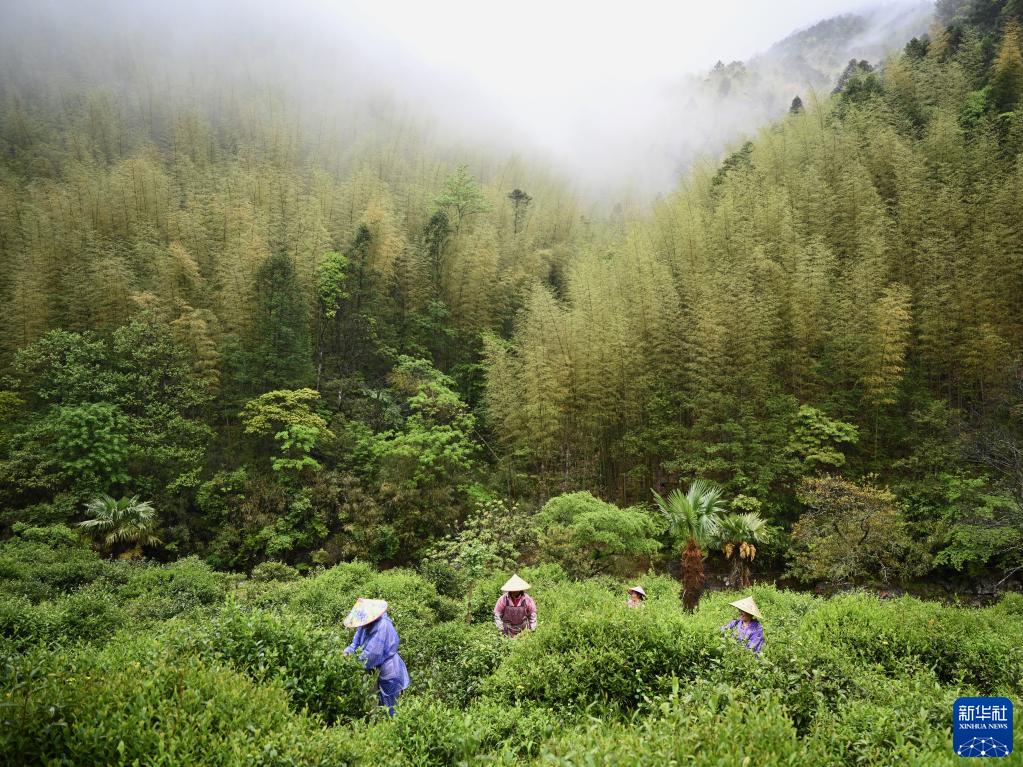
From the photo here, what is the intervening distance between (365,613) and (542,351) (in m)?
13.8

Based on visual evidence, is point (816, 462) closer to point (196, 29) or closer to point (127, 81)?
point (127, 81)

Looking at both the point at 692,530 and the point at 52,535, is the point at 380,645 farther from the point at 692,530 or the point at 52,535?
the point at 52,535

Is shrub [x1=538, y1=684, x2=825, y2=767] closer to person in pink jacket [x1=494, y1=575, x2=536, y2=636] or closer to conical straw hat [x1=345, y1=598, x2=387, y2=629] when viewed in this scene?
conical straw hat [x1=345, y1=598, x2=387, y2=629]

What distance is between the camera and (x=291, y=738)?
2213mm

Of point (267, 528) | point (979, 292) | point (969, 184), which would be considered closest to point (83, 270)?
point (267, 528)

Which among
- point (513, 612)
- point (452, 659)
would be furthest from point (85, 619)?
point (513, 612)

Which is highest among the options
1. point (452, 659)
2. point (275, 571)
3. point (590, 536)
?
point (452, 659)

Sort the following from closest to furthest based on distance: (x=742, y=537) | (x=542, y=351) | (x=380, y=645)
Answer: (x=380, y=645) → (x=742, y=537) → (x=542, y=351)

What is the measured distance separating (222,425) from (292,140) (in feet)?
90.8

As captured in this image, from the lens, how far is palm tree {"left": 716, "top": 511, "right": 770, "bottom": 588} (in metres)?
11.8

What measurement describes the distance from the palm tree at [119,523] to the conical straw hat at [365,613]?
12.9 m

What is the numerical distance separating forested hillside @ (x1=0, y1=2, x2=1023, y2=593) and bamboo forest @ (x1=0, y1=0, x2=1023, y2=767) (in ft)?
0.52

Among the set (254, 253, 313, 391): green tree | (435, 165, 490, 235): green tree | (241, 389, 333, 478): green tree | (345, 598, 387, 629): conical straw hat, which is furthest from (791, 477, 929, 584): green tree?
(435, 165, 490, 235): green tree

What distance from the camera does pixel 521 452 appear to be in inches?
660
